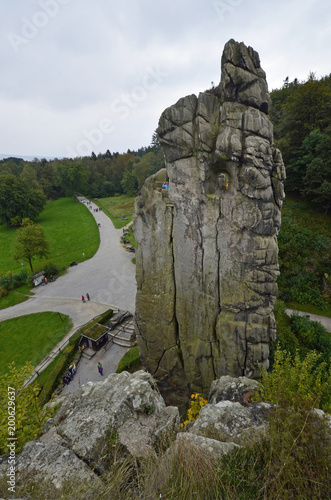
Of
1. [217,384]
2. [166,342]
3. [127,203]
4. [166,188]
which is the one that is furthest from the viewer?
[127,203]

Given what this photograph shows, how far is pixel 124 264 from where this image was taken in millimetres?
39969

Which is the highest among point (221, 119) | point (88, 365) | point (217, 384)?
point (221, 119)

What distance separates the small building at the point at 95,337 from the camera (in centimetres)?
2242

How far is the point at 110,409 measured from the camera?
7746mm

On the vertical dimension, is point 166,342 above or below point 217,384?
below

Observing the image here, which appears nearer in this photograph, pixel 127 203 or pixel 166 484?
pixel 166 484

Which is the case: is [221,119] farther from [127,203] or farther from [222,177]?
[127,203]

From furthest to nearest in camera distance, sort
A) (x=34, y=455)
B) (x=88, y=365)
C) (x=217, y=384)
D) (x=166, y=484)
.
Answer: (x=88, y=365) → (x=217, y=384) → (x=34, y=455) → (x=166, y=484)

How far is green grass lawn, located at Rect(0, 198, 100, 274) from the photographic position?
143 feet

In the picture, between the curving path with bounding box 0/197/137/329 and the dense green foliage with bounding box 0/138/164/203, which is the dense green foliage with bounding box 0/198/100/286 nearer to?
the curving path with bounding box 0/197/137/329

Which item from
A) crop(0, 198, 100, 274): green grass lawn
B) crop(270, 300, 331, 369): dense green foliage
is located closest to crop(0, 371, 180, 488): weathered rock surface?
crop(270, 300, 331, 369): dense green foliage

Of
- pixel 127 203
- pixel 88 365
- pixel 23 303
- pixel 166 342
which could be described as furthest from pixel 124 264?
pixel 127 203

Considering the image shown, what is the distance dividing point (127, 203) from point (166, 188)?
69.9 metres

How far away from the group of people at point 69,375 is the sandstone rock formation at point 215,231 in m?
9.43
